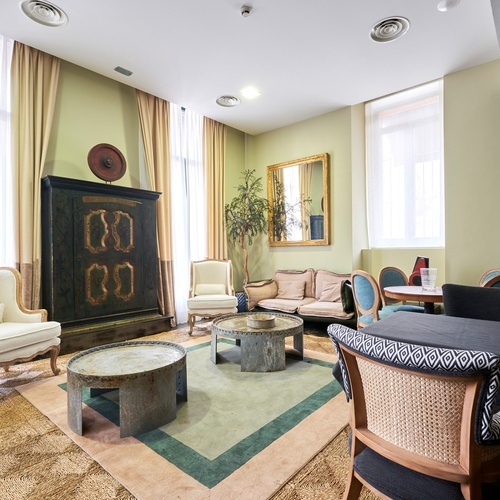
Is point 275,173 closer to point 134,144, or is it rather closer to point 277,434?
point 134,144

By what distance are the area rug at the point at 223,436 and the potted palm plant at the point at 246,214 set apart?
3013 mm

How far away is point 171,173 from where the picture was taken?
5.00 meters

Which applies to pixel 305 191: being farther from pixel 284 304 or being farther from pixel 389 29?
pixel 389 29

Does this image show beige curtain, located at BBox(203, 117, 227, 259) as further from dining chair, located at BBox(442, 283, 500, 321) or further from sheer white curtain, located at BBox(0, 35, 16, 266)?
dining chair, located at BBox(442, 283, 500, 321)

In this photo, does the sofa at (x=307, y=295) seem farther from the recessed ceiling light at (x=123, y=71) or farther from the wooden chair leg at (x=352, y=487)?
the recessed ceiling light at (x=123, y=71)

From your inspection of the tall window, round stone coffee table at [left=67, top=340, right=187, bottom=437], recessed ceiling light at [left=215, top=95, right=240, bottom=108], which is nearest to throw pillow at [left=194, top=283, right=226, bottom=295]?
the tall window

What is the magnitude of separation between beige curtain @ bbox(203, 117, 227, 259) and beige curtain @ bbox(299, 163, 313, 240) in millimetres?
1323

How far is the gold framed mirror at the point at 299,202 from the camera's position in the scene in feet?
17.0

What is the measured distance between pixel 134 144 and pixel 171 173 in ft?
2.12

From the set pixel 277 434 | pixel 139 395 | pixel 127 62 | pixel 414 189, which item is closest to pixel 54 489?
pixel 139 395

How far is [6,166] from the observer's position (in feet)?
11.5

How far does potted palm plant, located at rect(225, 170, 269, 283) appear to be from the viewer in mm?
5527

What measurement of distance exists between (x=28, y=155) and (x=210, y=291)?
107 inches

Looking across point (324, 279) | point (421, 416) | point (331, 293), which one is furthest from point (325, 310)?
point (421, 416)
